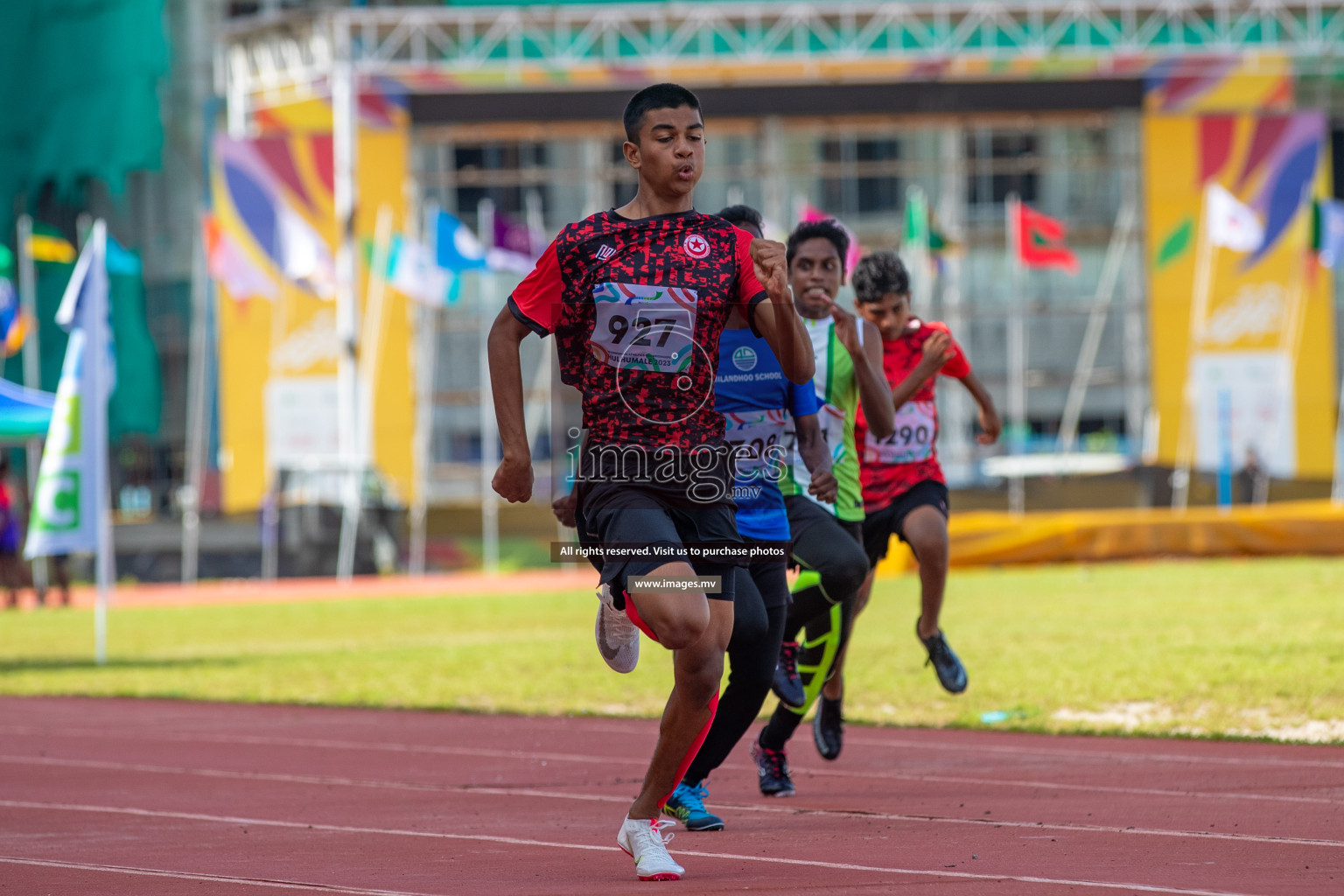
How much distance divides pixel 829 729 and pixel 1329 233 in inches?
1051

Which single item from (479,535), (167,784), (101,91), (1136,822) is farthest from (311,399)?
(1136,822)

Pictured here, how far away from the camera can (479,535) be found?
3084cm

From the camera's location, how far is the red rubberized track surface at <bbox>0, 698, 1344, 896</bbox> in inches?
203

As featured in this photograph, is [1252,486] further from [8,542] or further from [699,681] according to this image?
[699,681]

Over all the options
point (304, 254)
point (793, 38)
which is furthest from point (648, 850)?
point (793, 38)

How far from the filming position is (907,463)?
8.35m

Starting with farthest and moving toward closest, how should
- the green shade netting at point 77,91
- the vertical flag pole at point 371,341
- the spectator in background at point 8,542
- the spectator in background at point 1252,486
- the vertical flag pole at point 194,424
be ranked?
the green shade netting at point 77,91
the vertical flag pole at point 371,341
the spectator in background at point 1252,486
the vertical flag pole at point 194,424
the spectator in background at point 8,542

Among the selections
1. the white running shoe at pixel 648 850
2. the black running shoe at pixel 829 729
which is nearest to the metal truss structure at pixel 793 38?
the black running shoe at pixel 829 729

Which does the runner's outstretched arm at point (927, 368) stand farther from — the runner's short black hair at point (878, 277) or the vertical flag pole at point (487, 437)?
the vertical flag pole at point (487, 437)

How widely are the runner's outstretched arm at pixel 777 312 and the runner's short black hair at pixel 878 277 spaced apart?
2775 millimetres

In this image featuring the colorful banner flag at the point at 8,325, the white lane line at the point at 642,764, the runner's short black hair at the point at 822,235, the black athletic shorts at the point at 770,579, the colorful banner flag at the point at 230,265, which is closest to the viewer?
the black athletic shorts at the point at 770,579

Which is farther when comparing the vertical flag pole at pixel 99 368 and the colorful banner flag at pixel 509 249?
the colorful banner flag at pixel 509 249

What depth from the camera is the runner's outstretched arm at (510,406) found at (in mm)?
5059

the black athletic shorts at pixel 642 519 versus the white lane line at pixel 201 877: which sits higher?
the black athletic shorts at pixel 642 519
